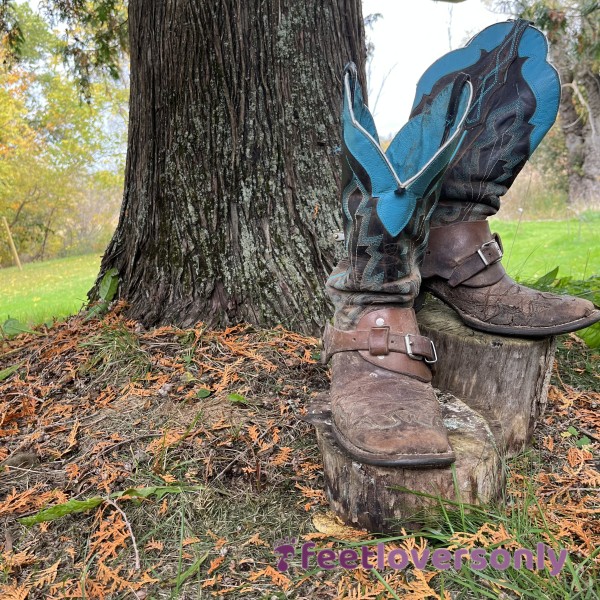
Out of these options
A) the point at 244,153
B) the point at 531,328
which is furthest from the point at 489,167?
the point at 244,153

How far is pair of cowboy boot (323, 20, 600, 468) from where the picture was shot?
1.30 m

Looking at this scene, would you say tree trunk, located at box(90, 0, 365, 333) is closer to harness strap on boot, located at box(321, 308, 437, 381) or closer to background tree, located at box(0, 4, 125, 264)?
harness strap on boot, located at box(321, 308, 437, 381)

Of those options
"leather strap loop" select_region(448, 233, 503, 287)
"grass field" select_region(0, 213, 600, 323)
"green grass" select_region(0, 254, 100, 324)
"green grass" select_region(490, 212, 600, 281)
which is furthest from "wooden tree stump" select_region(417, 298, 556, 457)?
"green grass" select_region(0, 254, 100, 324)

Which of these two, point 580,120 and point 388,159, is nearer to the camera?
point 388,159

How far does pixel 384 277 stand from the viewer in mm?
1467

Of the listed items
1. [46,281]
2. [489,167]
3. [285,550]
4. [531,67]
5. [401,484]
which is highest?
[531,67]

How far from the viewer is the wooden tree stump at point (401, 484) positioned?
1.18 meters

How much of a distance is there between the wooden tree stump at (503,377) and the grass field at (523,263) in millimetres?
1234

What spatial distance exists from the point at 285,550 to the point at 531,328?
3.14ft

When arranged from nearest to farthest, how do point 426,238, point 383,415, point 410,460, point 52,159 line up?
point 410,460 < point 383,415 < point 426,238 < point 52,159

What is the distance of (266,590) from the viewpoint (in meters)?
1.12

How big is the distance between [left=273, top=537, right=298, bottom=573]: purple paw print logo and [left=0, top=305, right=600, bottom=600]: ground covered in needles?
0.05 feet

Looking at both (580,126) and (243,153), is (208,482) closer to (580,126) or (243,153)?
(243,153)

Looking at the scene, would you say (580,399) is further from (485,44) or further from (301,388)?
(485,44)
